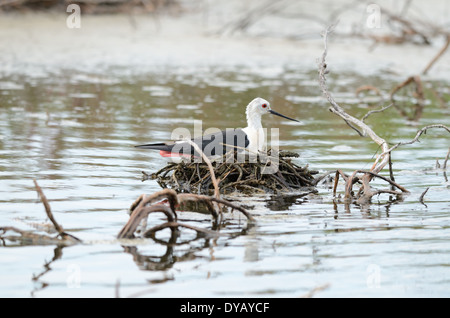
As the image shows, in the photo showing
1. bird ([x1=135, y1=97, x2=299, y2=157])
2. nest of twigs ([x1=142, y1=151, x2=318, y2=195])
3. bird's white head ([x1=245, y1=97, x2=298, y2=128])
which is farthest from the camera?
bird's white head ([x1=245, y1=97, x2=298, y2=128])

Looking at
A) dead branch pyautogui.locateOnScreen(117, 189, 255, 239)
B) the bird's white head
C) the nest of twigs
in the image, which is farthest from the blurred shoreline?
dead branch pyautogui.locateOnScreen(117, 189, 255, 239)

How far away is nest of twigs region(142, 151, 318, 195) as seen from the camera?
6777 mm

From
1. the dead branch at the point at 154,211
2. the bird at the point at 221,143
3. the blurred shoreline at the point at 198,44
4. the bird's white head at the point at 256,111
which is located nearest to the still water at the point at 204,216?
the dead branch at the point at 154,211

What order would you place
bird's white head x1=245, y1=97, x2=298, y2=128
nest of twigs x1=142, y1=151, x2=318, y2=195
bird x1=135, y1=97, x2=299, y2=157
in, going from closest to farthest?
nest of twigs x1=142, y1=151, x2=318, y2=195, bird x1=135, y1=97, x2=299, y2=157, bird's white head x1=245, y1=97, x2=298, y2=128

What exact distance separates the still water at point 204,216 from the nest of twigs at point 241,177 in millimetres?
152

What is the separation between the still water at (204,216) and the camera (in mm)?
4668

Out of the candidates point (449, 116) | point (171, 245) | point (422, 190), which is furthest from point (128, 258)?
point (449, 116)

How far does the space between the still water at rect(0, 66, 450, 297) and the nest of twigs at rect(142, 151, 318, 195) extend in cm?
15

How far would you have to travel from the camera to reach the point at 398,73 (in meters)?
14.2

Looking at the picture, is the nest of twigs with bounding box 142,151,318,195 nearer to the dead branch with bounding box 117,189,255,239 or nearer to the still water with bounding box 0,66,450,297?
the still water with bounding box 0,66,450,297

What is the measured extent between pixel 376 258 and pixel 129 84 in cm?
821

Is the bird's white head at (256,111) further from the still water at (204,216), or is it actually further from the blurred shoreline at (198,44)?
the blurred shoreline at (198,44)

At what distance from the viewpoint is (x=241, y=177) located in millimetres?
6793

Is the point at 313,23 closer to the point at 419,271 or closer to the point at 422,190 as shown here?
the point at 422,190
